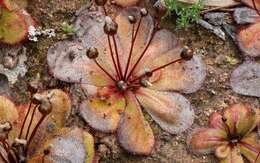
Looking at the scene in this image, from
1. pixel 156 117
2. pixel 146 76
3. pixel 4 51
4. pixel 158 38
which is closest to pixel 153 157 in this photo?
pixel 156 117

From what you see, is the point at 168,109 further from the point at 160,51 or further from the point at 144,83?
the point at 160,51

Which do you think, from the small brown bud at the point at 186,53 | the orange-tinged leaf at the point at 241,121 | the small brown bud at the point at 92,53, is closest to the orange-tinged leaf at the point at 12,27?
the small brown bud at the point at 92,53

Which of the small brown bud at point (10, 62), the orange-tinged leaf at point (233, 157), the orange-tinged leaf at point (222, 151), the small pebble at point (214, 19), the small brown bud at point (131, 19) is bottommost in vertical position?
the orange-tinged leaf at point (233, 157)

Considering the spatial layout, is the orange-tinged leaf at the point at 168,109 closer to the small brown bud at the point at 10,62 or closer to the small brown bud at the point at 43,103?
the small brown bud at the point at 43,103

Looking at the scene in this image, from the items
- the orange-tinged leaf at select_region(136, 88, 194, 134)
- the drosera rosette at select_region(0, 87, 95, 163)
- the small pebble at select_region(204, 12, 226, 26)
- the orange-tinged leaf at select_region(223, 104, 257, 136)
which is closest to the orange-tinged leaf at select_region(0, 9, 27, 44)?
the drosera rosette at select_region(0, 87, 95, 163)

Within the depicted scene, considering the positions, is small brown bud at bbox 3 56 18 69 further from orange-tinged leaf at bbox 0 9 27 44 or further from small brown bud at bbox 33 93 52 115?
small brown bud at bbox 33 93 52 115

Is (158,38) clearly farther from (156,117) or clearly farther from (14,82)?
(14,82)
